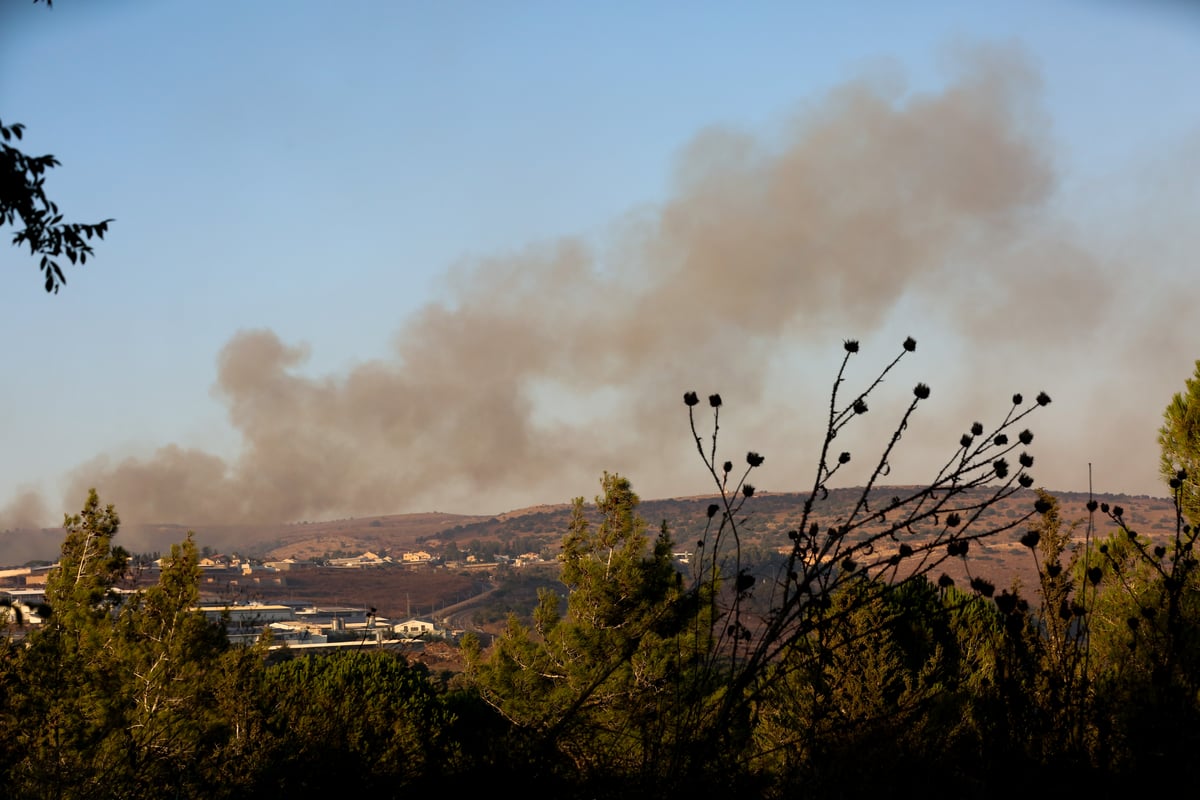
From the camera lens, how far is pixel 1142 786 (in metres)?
2.82

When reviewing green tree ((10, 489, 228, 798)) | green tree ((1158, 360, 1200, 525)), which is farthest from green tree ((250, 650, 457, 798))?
green tree ((1158, 360, 1200, 525))

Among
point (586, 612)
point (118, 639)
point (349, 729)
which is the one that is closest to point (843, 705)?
point (349, 729)

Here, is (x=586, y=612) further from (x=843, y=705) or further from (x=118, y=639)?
(x=843, y=705)

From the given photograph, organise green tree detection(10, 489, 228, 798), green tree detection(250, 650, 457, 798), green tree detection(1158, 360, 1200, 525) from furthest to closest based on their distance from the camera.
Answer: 1. green tree detection(10, 489, 228, 798)
2. green tree detection(1158, 360, 1200, 525)
3. green tree detection(250, 650, 457, 798)

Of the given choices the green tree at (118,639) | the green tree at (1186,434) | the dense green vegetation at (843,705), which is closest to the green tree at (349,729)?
the dense green vegetation at (843,705)

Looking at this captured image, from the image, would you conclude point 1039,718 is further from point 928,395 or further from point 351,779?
point 351,779

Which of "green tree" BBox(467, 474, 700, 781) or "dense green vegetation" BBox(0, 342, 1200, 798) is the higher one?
"dense green vegetation" BBox(0, 342, 1200, 798)

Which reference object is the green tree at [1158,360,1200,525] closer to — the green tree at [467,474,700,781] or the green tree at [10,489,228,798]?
the green tree at [467,474,700,781]

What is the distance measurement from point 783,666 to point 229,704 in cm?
1393

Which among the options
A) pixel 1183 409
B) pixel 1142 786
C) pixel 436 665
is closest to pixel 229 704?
pixel 1142 786

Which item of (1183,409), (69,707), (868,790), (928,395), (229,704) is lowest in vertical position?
(69,707)

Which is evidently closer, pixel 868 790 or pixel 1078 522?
pixel 868 790

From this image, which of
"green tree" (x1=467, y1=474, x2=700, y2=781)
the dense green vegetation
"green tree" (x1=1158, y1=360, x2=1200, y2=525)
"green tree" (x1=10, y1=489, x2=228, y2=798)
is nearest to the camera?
the dense green vegetation

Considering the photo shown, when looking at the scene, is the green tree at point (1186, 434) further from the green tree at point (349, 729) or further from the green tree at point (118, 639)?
the green tree at point (118, 639)
